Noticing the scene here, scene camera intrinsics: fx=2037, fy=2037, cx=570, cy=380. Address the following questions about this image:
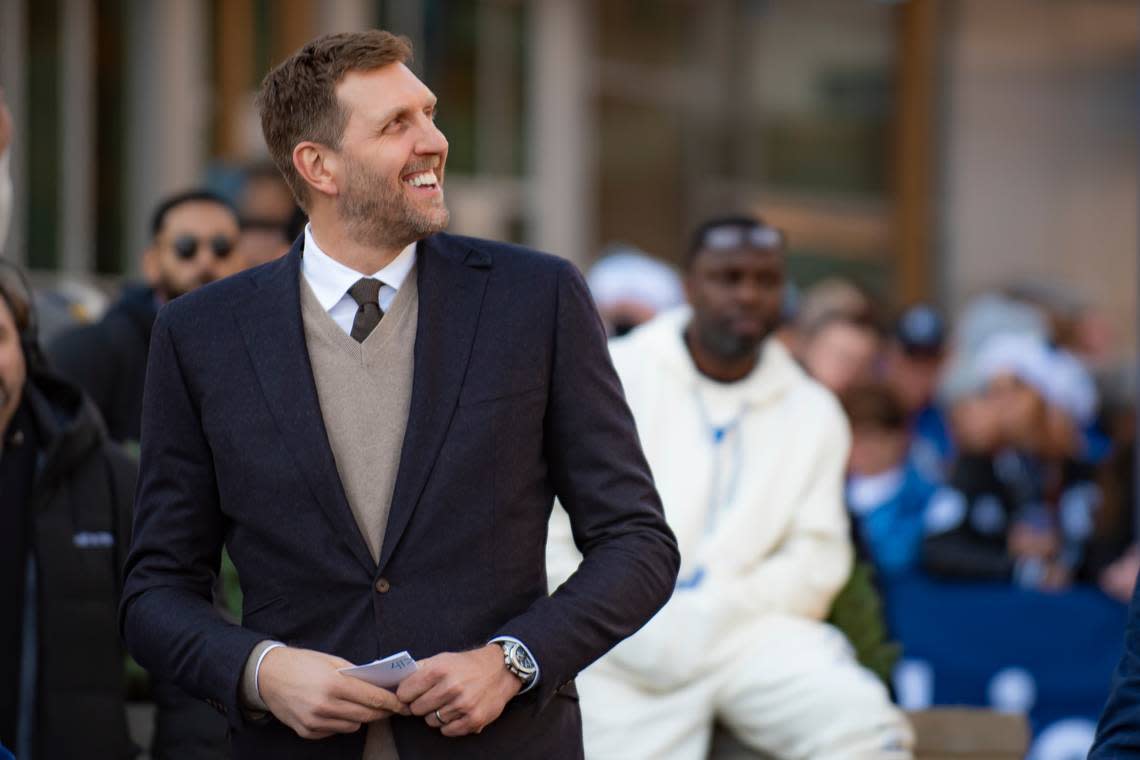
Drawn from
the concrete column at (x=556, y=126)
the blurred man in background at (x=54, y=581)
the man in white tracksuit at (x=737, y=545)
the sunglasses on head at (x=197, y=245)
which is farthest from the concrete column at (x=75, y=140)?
the blurred man in background at (x=54, y=581)

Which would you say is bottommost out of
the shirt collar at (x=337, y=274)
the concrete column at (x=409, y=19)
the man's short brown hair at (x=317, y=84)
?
the shirt collar at (x=337, y=274)

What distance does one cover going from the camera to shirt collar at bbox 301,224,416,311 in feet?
12.4

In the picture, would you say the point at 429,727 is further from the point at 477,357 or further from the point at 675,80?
the point at 675,80

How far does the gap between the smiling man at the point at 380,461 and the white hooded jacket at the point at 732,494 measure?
7.17 feet

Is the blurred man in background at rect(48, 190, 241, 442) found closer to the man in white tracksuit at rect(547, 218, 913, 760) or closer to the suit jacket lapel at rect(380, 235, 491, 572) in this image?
the man in white tracksuit at rect(547, 218, 913, 760)

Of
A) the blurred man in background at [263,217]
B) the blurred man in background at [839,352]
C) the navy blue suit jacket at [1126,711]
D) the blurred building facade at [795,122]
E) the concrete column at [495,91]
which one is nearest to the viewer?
the navy blue suit jacket at [1126,711]

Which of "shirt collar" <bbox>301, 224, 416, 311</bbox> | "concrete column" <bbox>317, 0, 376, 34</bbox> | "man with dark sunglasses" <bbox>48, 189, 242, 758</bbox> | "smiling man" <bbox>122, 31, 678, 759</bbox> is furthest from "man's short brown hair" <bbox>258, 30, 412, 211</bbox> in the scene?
"concrete column" <bbox>317, 0, 376, 34</bbox>

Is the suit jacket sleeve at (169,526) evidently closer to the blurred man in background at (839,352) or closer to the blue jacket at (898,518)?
the blue jacket at (898,518)

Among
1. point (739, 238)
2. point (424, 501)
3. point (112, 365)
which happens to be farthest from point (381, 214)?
point (112, 365)

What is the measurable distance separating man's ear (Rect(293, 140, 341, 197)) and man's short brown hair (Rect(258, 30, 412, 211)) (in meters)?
0.02

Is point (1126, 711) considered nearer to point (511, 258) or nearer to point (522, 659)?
point (522, 659)

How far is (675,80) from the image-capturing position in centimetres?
2205

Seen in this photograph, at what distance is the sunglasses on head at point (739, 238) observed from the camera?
6.77 metres

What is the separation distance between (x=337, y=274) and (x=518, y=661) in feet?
2.65
